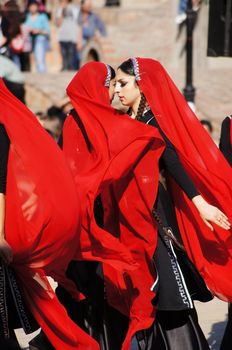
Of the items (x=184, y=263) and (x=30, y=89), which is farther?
(x=30, y=89)

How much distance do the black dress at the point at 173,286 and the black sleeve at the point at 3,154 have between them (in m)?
1.02

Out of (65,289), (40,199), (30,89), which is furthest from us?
(30,89)

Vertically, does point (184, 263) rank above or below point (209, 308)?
above

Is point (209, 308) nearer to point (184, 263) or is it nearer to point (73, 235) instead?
point (184, 263)

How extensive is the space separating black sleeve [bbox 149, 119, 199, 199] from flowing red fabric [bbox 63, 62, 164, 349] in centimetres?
5

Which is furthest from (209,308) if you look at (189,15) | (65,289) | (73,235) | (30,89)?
(30,89)

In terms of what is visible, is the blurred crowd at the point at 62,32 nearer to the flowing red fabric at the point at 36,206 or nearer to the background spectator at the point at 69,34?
the background spectator at the point at 69,34

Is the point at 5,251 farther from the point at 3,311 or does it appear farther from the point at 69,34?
the point at 69,34

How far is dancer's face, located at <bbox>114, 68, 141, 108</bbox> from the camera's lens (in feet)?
21.7

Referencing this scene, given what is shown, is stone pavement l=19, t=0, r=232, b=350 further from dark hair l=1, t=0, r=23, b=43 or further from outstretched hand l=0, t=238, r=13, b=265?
outstretched hand l=0, t=238, r=13, b=265

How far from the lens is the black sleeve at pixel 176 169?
20.7ft

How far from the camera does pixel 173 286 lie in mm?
6363

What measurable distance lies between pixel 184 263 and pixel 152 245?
0.75ft

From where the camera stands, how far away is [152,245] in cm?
642
